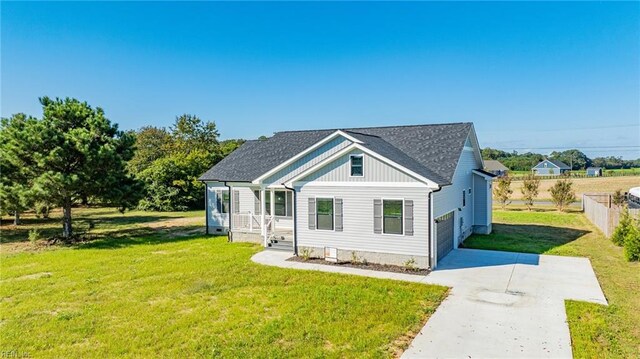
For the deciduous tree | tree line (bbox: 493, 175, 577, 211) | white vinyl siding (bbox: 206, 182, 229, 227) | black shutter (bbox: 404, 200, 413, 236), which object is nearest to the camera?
black shutter (bbox: 404, 200, 413, 236)

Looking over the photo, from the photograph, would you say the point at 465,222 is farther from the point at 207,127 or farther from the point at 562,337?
the point at 207,127

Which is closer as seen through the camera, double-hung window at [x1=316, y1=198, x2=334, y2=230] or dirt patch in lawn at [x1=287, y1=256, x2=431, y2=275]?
dirt patch in lawn at [x1=287, y1=256, x2=431, y2=275]

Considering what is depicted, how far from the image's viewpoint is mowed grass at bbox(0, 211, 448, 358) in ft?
24.4

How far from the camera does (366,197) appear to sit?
44.7 ft

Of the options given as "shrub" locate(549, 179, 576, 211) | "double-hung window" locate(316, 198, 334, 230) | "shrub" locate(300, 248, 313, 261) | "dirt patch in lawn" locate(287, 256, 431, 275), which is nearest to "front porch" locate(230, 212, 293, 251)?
"shrub" locate(300, 248, 313, 261)

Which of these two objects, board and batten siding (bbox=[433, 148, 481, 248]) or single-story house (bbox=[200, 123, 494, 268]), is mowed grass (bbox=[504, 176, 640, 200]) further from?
single-story house (bbox=[200, 123, 494, 268])

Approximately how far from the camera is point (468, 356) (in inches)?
271

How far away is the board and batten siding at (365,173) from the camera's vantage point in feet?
43.3

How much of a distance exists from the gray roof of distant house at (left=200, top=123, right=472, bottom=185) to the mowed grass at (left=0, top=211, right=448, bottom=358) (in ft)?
17.9

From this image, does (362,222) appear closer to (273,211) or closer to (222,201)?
(273,211)

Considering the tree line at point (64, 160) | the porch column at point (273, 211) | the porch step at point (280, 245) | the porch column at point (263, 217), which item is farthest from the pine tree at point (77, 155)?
the porch step at point (280, 245)

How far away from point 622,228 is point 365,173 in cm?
1147

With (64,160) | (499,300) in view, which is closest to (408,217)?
(499,300)

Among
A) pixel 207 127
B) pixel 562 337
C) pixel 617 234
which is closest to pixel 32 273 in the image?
pixel 562 337
